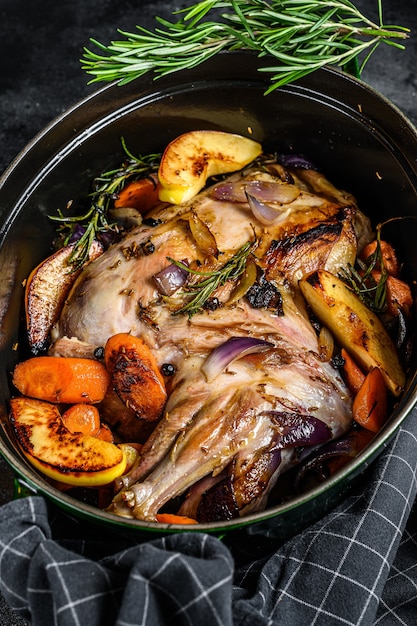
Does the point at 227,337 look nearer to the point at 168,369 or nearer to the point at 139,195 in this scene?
the point at 168,369

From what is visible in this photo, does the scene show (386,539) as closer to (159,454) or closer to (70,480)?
(159,454)

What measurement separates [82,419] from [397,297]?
1.12 metres

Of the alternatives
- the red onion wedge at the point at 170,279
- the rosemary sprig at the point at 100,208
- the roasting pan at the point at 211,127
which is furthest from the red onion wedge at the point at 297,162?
the red onion wedge at the point at 170,279

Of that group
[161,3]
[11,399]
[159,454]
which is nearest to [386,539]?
[159,454]

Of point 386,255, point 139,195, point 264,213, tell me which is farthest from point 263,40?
point 386,255

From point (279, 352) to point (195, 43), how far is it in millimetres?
1109

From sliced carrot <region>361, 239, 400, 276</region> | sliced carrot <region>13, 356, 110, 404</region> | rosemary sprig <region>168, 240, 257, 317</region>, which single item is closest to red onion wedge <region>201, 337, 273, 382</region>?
rosemary sprig <region>168, 240, 257, 317</region>

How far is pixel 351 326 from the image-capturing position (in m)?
2.44

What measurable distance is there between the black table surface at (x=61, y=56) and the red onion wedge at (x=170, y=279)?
1676mm

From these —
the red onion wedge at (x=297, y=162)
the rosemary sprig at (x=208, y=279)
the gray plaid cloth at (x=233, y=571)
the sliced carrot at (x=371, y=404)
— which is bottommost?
the gray plaid cloth at (x=233, y=571)

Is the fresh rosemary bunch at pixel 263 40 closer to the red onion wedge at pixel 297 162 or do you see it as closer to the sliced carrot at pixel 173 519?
the red onion wedge at pixel 297 162

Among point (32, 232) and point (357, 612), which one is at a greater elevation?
point (32, 232)

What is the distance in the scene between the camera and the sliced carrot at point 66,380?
249cm

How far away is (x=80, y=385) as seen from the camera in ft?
8.18
